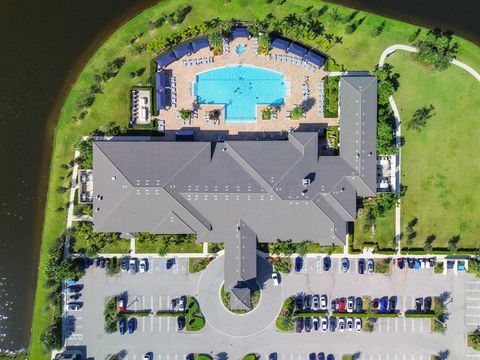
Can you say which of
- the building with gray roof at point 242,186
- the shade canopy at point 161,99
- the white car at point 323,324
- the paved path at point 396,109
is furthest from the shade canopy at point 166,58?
the white car at point 323,324

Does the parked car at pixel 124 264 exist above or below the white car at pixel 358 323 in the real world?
above

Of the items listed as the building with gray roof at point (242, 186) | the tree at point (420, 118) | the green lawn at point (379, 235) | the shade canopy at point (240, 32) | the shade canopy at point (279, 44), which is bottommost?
the green lawn at point (379, 235)

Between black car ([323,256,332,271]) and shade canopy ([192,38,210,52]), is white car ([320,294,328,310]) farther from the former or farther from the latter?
shade canopy ([192,38,210,52])

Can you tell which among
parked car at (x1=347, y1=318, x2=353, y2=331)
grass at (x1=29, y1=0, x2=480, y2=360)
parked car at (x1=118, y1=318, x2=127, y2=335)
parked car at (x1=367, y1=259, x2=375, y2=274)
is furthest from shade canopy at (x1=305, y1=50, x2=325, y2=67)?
parked car at (x1=118, y1=318, x2=127, y2=335)

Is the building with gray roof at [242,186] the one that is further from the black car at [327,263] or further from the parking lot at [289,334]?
the parking lot at [289,334]

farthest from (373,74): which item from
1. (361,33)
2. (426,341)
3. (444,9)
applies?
(426,341)

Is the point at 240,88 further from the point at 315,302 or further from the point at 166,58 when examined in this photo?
the point at 315,302

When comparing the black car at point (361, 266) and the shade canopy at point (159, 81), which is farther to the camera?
the black car at point (361, 266)
